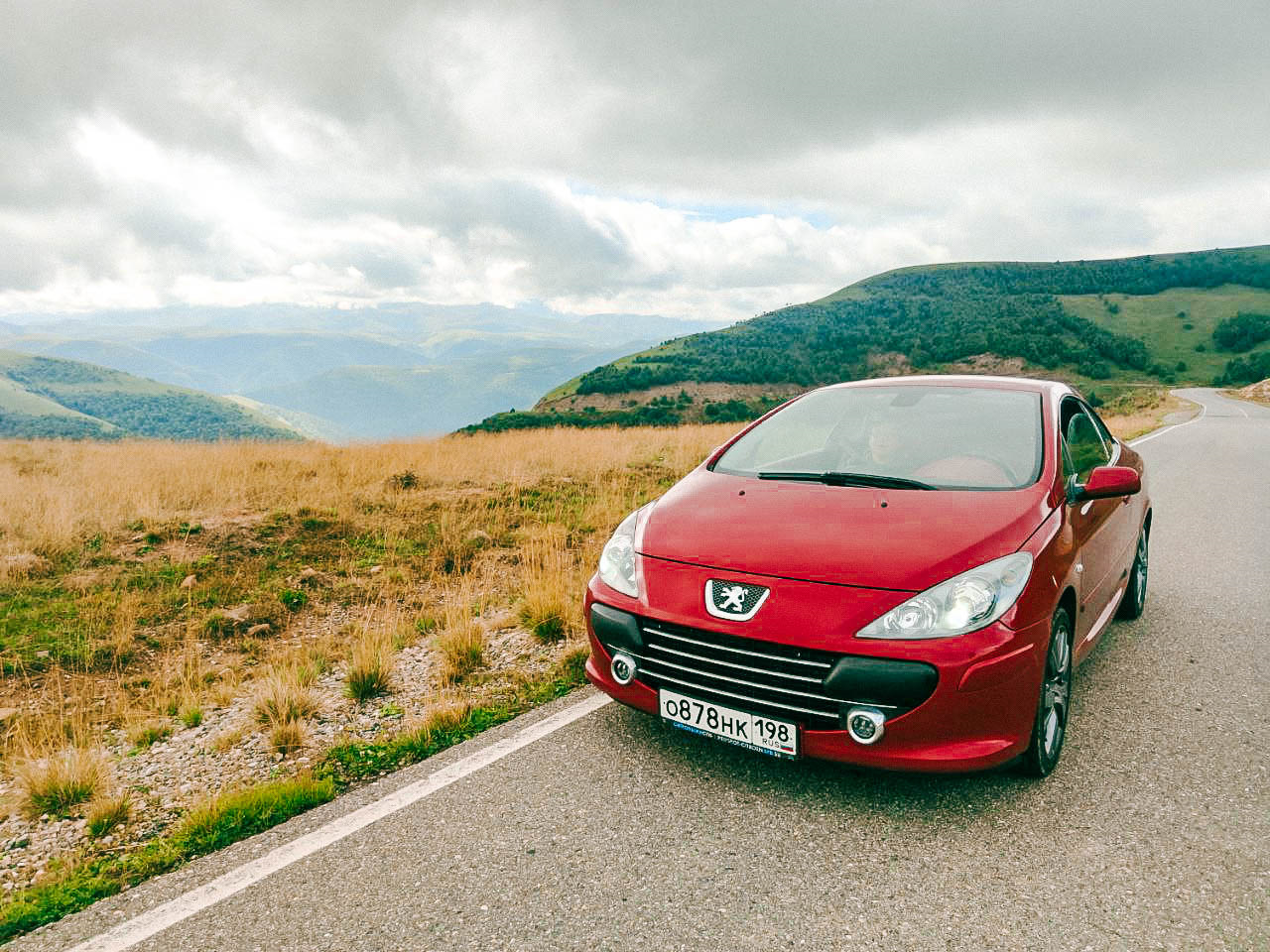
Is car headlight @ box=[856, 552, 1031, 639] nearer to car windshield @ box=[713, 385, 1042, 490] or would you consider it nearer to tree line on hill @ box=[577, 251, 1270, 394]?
car windshield @ box=[713, 385, 1042, 490]

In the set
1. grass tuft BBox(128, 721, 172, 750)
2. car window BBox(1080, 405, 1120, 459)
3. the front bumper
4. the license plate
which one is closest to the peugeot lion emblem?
the front bumper

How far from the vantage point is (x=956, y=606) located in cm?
274

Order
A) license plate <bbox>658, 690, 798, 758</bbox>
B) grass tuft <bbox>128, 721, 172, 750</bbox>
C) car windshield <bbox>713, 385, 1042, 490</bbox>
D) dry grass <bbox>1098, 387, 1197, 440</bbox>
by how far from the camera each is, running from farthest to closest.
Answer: dry grass <bbox>1098, 387, 1197, 440</bbox> < grass tuft <bbox>128, 721, 172, 750</bbox> < car windshield <bbox>713, 385, 1042, 490</bbox> < license plate <bbox>658, 690, 798, 758</bbox>

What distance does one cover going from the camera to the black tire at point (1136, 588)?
16.8 feet

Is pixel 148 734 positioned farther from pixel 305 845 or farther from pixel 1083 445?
pixel 1083 445

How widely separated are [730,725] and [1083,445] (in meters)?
2.97

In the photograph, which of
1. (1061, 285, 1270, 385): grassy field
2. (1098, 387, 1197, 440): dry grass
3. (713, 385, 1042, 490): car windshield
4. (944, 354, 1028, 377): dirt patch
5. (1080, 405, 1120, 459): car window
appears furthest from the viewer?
(1061, 285, 1270, 385): grassy field

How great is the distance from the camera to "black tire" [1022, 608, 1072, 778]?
9.84 ft

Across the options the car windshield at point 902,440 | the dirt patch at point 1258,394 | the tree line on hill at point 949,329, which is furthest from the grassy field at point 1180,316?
the car windshield at point 902,440

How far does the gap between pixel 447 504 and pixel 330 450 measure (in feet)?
16.0

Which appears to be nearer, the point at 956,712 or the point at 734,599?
the point at 956,712

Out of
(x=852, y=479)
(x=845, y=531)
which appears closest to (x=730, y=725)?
(x=845, y=531)

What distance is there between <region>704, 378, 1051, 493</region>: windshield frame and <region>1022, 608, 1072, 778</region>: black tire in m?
0.62

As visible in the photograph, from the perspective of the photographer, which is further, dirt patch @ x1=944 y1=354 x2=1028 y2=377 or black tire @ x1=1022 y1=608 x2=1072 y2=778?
dirt patch @ x1=944 y1=354 x2=1028 y2=377
